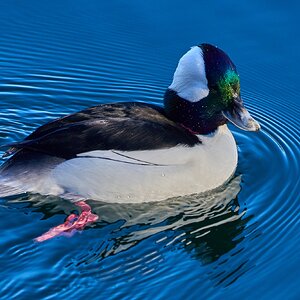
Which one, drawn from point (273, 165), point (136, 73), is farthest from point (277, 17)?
point (273, 165)

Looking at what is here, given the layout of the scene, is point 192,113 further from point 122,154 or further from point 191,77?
point 122,154

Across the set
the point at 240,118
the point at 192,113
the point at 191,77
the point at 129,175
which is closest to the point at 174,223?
the point at 129,175

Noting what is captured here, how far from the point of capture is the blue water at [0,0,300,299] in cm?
717

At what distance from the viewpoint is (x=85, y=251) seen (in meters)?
7.48

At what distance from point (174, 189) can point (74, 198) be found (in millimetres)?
860

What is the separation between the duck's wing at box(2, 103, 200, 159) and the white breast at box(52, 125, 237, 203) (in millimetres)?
68

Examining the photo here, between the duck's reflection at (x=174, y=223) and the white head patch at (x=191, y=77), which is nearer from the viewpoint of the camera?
the duck's reflection at (x=174, y=223)

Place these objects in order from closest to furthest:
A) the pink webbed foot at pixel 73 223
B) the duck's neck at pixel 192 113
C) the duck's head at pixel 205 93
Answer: the pink webbed foot at pixel 73 223
the duck's head at pixel 205 93
the duck's neck at pixel 192 113

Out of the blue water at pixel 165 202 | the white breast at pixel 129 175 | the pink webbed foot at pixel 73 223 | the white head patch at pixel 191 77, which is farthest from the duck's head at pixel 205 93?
the pink webbed foot at pixel 73 223

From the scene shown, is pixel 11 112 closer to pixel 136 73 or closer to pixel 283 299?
pixel 136 73


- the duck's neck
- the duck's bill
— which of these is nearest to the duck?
the duck's neck

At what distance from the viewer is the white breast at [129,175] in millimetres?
8219

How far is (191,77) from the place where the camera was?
8.58m

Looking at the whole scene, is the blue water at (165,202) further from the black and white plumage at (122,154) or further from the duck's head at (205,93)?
the duck's head at (205,93)
